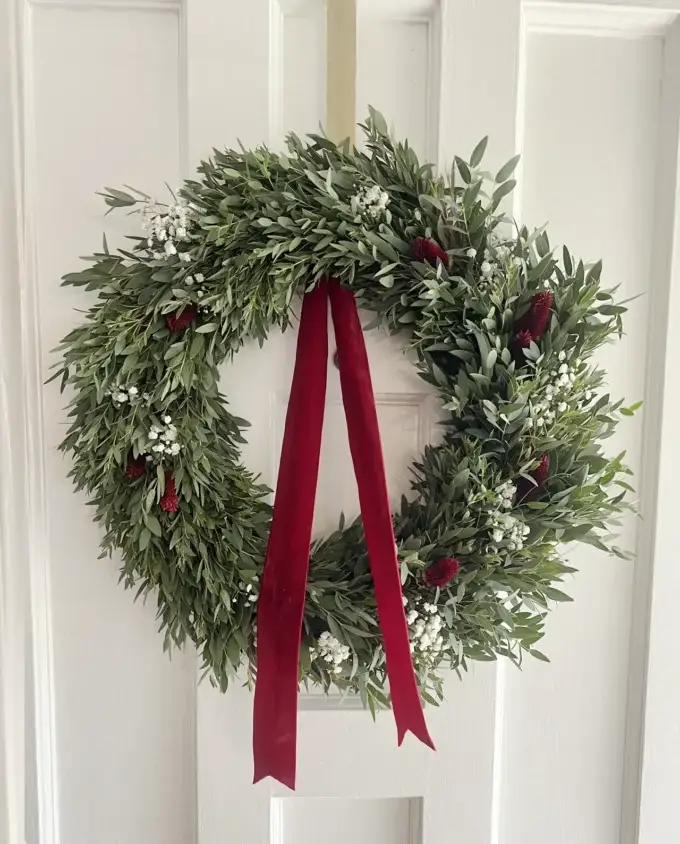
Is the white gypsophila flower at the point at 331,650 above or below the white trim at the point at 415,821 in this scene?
above

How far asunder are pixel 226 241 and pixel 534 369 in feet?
1.35

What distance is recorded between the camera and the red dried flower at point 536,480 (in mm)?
871

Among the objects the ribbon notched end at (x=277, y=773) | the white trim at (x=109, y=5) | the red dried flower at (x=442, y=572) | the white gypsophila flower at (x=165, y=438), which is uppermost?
the white trim at (x=109, y=5)

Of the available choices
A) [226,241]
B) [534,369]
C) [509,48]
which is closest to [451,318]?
[534,369]

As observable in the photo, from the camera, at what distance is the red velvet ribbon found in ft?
2.83

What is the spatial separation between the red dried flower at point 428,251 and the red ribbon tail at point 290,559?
13 centimetres

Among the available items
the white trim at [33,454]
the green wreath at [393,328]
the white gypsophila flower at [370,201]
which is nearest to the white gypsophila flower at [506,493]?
the green wreath at [393,328]

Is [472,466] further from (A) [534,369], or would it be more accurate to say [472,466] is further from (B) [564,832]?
(B) [564,832]

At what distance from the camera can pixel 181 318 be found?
0.86m

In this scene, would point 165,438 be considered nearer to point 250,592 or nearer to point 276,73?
point 250,592

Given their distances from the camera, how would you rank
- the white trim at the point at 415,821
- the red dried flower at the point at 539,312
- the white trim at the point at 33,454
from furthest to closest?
1. the white trim at the point at 415,821
2. the white trim at the point at 33,454
3. the red dried flower at the point at 539,312

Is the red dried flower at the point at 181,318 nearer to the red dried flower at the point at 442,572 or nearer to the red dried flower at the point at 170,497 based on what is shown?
the red dried flower at the point at 170,497

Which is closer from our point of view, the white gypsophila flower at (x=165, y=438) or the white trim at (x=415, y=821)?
the white gypsophila flower at (x=165, y=438)

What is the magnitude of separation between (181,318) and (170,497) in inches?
8.8
